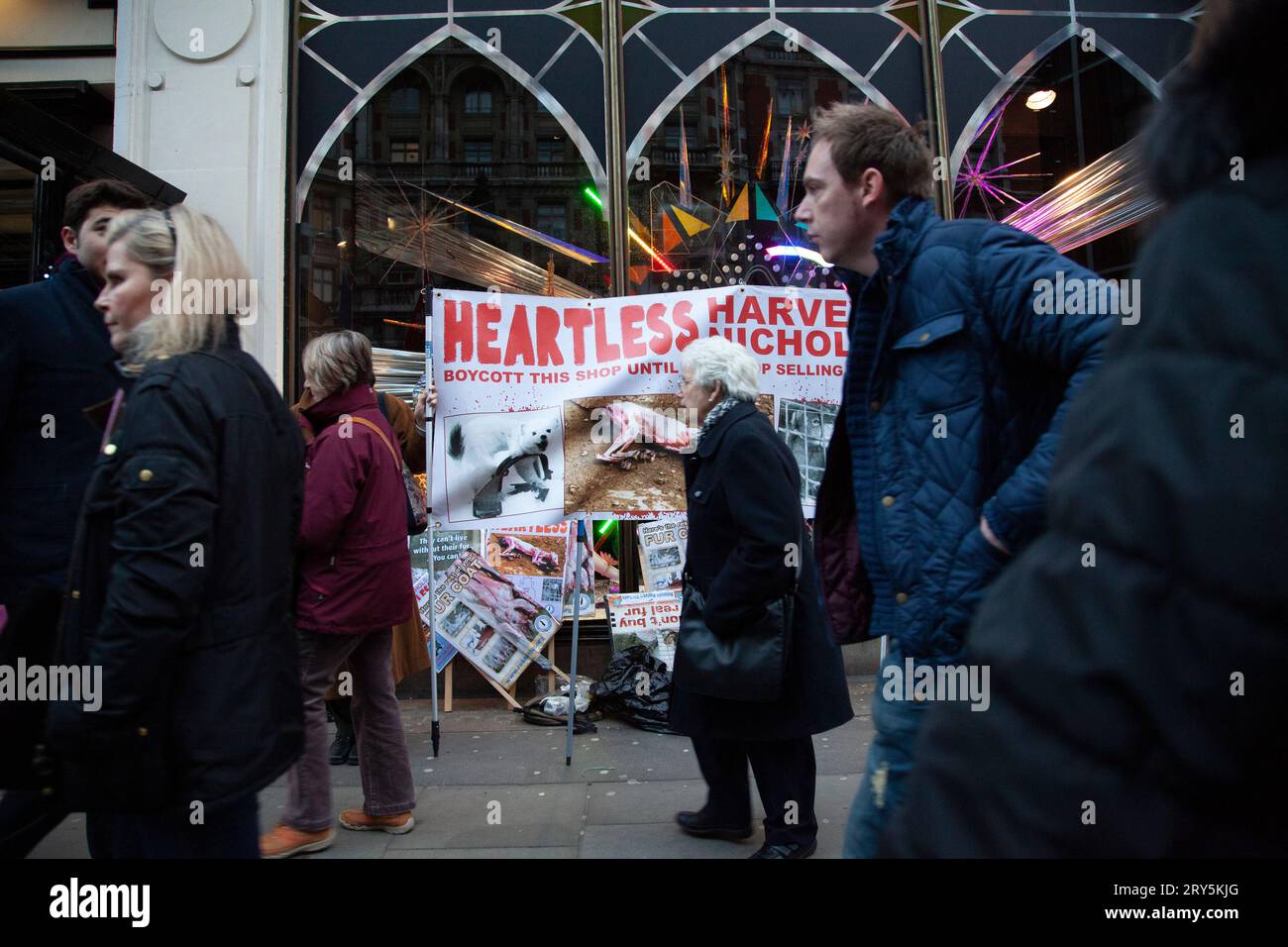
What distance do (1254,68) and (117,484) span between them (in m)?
2.22

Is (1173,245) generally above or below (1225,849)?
above

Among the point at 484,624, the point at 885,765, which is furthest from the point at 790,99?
the point at 885,765

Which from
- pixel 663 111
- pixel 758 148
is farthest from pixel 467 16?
pixel 758 148

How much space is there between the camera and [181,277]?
244 centimetres

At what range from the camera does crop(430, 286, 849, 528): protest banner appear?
4.98 meters

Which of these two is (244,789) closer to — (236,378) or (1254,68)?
(236,378)

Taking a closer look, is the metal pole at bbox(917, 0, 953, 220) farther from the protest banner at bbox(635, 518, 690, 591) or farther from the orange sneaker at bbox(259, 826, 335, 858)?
the orange sneaker at bbox(259, 826, 335, 858)

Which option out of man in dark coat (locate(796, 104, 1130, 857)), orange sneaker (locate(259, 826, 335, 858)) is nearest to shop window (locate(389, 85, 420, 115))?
orange sneaker (locate(259, 826, 335, 858))

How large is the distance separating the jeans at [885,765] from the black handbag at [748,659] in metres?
1.42

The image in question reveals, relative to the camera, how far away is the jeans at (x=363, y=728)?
12.6 feet

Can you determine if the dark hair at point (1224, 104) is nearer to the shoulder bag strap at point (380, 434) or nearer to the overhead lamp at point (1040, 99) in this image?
the shoulder bag strap at point (380, 434)

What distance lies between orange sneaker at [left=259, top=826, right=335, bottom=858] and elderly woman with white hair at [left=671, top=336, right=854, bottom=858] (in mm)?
1480

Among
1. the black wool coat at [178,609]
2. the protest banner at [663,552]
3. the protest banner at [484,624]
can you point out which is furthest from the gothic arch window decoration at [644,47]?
the black wool coat at [178,609]

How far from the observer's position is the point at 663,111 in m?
7.13
